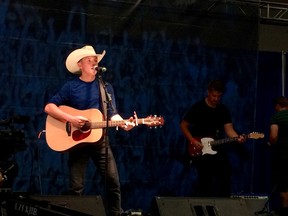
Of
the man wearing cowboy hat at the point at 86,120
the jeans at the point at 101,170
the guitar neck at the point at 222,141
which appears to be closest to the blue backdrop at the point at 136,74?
the guitar neck at the point at 222,141

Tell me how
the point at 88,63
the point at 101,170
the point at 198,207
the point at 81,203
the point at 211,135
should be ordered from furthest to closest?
1. the point at 211,135
2. the point at 88,63
3. the point at 101,170
4. the point at 198,207
5. the point at 81,203

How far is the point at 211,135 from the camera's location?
8164 mm

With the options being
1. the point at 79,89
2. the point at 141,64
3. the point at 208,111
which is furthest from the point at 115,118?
the point at 141,64

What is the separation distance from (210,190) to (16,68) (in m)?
2.89

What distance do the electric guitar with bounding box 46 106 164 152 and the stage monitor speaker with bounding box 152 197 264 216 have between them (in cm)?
116

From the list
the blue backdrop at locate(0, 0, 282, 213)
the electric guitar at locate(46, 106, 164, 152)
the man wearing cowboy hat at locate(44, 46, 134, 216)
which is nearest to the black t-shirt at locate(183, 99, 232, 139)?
the blue backdrop at locate(0, 0, 282, 213)

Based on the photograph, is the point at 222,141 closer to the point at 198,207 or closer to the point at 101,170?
the point at 101,170

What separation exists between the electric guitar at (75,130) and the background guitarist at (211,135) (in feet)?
3.80

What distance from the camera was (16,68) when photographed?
8.20 meters

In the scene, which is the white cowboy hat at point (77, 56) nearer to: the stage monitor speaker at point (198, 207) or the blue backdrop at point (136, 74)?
the blue backdrop at point (136, 74)

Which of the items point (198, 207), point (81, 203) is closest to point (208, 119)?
point (198, 207)

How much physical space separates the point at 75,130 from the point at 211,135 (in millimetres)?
1991

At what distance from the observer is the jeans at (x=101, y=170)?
6738 millimetres

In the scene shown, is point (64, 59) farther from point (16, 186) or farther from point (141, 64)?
point (16, 186)
